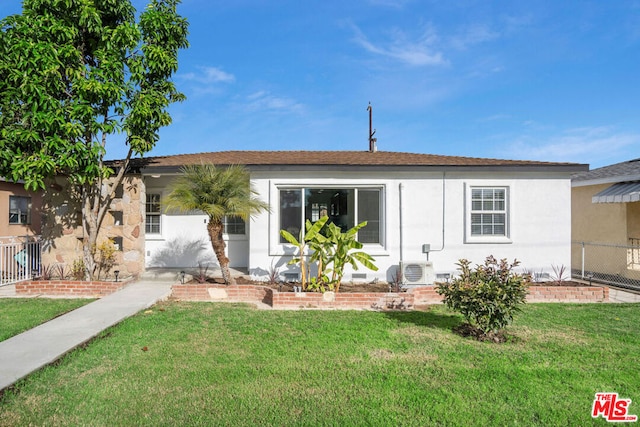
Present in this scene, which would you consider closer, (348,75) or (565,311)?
(565,311)

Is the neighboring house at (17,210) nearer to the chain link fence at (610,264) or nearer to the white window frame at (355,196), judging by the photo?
the white window frame at (355,196)

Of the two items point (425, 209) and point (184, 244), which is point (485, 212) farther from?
point (184, 244)

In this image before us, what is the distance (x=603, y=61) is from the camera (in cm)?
1098

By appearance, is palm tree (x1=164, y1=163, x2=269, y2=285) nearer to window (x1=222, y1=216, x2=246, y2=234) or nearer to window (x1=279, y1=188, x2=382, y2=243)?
window (x1=279, y1=188, x2=382, y2=243)

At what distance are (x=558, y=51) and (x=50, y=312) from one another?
15.6 m

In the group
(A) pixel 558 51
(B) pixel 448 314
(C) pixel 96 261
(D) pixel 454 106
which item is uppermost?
(A) pixel 558 51

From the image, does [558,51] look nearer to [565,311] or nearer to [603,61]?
[603,61]

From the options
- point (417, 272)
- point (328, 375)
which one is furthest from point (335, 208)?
point (328, 375)

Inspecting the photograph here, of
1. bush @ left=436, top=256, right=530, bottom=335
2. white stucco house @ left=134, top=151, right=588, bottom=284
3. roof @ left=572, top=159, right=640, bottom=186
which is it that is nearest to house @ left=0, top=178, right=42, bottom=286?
white stucco house @ left=134, top=151, right=588, bottom=284

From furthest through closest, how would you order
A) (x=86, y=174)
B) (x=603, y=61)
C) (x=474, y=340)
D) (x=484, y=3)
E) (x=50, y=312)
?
(x=603, y=61), (x=484, y=3), (x=86, y=174), (x=50, y=312), (x=474, y=340)

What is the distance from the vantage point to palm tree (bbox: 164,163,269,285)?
27.4 feet

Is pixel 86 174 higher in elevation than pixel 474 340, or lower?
higher

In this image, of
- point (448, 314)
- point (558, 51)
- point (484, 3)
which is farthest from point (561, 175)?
point (448, 314)

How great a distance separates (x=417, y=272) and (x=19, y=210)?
15.3 metres
